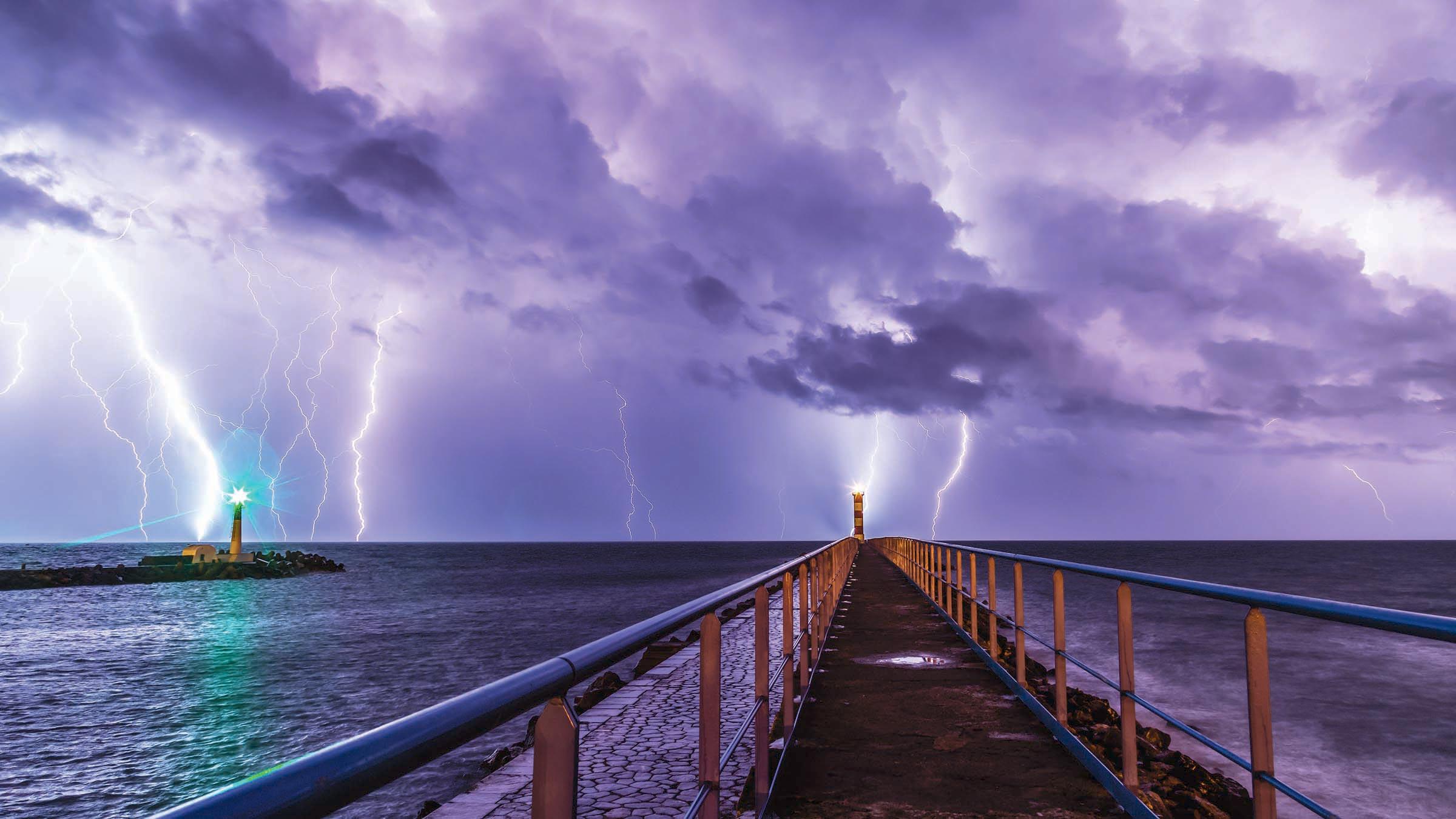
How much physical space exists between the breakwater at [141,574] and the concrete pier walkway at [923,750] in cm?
6675

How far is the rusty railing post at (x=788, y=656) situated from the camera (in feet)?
15.9

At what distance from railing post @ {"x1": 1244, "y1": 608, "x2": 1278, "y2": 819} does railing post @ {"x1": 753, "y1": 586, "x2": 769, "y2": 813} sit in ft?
5.56

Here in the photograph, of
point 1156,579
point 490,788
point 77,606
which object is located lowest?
point 77,606

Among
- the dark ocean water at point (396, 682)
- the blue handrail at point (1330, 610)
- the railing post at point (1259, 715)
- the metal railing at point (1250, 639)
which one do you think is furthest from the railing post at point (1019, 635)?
the dark ocean water at point (396, 682)

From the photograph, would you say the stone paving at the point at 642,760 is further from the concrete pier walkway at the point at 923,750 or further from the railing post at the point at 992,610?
the railing post at the point at 992,610

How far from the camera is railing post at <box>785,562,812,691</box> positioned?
5.70 m

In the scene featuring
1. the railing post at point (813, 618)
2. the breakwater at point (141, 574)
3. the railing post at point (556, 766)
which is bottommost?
the breakwater at point (141, 574)

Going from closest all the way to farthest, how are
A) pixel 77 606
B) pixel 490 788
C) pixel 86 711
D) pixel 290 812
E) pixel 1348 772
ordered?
pixel 290 812
pixel 490 788
pixel 1348 772
pixel 86 711
pixel 77 606

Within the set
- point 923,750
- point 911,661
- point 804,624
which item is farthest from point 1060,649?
point 911,661

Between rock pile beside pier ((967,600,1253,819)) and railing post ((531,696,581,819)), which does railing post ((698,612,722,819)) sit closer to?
railing post ((531,696,581,819))

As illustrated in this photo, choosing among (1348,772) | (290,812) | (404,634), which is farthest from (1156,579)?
(404,634)

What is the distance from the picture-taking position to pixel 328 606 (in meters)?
37.6

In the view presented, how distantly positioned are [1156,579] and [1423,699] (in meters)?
18.1

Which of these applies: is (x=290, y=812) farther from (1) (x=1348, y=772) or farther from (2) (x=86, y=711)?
(2) (x=86, y=711)
